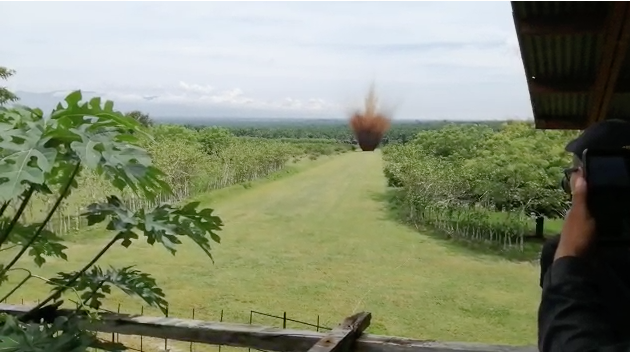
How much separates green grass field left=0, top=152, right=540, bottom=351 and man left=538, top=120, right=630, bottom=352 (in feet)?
5.15

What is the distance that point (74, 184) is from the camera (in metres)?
0.95

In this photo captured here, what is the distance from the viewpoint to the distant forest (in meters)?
1.95

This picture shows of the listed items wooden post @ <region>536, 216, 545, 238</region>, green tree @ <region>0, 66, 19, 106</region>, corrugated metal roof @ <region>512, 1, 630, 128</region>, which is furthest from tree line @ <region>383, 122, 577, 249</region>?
green tree @ <region>0, 66, 19, 106</region>

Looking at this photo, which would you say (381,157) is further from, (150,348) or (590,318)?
(590,318)

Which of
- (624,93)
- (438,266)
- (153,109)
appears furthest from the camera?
(438,266)

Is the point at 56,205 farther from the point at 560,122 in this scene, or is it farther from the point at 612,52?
the point at 560,122

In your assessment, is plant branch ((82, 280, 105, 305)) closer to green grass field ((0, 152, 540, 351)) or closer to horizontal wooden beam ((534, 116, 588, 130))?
green grass field ((0, 152, 540, 351))

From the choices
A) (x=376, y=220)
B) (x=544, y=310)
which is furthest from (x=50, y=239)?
(x=376, y=220)

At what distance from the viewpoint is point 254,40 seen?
1.80m

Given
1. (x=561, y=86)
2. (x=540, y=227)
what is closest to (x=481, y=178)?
(x=540, y=227)

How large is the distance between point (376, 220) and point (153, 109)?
0.97 m

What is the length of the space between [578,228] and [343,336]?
0.72 m

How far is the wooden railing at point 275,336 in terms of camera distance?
1130mm

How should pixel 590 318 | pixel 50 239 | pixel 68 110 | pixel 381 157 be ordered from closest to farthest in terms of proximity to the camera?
pixel 590 318, pixel 68 110, pixel 50 239, pixel 381 157
